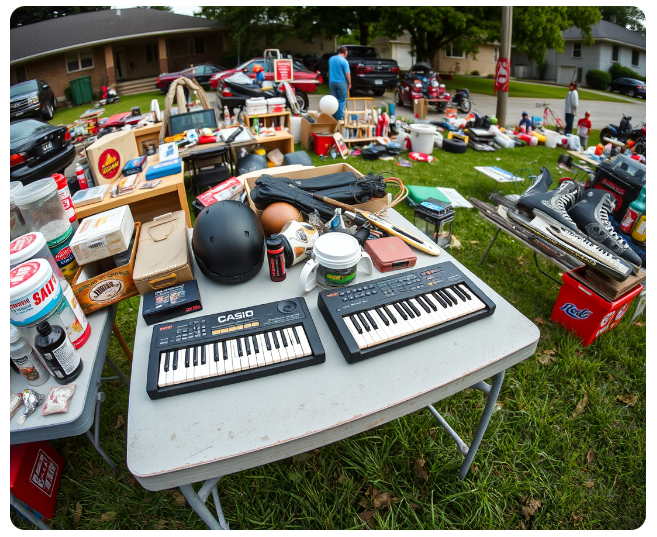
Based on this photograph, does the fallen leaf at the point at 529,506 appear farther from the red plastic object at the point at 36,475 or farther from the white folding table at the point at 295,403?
the red plastic object at the point at 36,475

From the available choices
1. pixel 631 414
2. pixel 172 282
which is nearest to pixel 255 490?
pixel 172 282

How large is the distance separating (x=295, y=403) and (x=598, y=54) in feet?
140

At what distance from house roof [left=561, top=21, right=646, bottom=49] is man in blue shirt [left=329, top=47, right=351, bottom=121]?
1318 inches

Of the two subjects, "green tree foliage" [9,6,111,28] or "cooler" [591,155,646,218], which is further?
"green tree foliage" [9,6,111,28]

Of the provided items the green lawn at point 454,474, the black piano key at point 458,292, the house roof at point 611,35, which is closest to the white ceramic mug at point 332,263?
the black piano key at point 458,292

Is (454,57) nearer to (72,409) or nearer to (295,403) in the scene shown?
(295,403)

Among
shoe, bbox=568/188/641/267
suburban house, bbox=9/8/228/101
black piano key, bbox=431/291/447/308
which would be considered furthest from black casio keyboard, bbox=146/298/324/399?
suburban house, bbox=9/8/228/101

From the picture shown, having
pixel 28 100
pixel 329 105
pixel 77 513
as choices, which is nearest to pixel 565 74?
pixel 329 105

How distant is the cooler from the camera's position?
12.0 feet

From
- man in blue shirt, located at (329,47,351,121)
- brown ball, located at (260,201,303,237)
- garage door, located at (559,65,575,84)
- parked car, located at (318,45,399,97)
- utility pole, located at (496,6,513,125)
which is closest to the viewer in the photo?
brown ball, located at (260,201,303,237)

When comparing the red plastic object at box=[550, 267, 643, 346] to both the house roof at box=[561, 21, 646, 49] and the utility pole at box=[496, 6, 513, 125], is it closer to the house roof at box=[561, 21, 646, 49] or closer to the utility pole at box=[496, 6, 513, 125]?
the utility pole at box=[496, 6, 513, 125]

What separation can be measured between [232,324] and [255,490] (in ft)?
Result: 3.85

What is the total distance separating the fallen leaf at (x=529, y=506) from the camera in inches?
75.2
